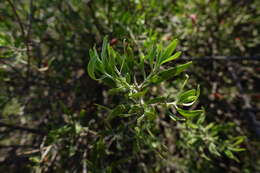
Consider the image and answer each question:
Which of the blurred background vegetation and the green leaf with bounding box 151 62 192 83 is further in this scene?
the blurred background vegetation

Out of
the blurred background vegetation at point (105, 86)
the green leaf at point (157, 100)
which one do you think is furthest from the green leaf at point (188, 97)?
the blurred background vegetation at point (105, 86)

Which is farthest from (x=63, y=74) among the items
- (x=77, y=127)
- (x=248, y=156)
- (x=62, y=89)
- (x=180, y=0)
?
(x=248, y=156)

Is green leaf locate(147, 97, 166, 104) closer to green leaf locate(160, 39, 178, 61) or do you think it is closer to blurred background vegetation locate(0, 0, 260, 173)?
green leaf locate(160, 39, 178, 61)

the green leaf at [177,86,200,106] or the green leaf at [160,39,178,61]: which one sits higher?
the green leaf at [160,39,178,61]

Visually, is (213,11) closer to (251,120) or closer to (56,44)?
(251,120)

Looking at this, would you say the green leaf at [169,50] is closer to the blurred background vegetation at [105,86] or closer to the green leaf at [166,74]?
the green leaf at [166,74]

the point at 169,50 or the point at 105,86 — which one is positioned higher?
the point at 105,86

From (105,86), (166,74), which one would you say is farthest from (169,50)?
Result: (105,86)

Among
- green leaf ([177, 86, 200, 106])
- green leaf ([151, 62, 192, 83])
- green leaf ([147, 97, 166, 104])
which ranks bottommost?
green leaf ([177, 86, 200, 106])

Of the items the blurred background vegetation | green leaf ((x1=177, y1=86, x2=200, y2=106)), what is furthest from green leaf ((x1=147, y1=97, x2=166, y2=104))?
the blurred background vegetation

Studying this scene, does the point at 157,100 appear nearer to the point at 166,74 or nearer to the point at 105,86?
the point at 166,74
